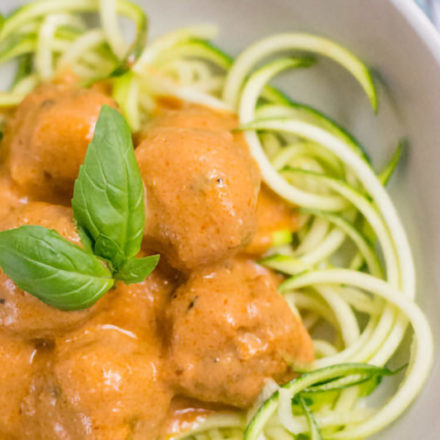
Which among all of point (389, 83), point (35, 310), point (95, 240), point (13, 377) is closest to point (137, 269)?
point (95, 240)

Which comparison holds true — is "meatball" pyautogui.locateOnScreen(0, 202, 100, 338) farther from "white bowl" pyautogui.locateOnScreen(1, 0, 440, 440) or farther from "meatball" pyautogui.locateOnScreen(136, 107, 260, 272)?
"white bowl" pyautogui.locateOnScreen(1, 0, 440, 440)

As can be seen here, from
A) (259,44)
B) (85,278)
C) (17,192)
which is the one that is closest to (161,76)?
(259,44)

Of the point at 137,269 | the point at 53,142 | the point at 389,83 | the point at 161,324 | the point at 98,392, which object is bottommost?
the point at 98,392

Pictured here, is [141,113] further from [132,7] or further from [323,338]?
[323,338]

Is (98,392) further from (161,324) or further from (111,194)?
(111,194)

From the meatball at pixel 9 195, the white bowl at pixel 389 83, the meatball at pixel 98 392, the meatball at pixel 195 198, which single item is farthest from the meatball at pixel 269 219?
the meatball at pixel 9 195
